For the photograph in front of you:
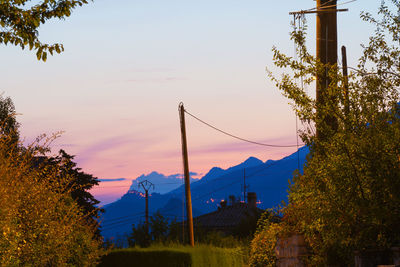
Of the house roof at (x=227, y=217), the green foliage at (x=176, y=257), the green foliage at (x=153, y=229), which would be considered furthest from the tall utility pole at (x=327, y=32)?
the house roof at (x=227, y=217)

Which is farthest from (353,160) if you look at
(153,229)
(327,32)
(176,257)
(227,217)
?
(227,217)

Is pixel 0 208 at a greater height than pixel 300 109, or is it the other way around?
pixel 300 109

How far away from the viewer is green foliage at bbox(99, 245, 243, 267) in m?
23.5

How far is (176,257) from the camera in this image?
24.8 metres

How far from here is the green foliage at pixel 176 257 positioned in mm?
23516

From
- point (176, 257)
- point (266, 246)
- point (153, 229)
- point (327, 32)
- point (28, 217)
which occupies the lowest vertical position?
point (176, 257)

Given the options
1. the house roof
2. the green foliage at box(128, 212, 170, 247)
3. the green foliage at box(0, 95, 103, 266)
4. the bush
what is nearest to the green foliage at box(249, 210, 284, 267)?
the bush

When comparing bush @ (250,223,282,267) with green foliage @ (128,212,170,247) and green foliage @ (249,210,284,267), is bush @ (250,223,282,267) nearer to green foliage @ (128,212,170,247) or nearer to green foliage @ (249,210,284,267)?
green foliage @ (249,210,284,267)

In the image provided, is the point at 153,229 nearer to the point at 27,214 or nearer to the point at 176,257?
the point at 176,257

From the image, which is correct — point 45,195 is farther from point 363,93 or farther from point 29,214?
point 363,93

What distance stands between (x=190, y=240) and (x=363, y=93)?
1751 centimetres

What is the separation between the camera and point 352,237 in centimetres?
1130

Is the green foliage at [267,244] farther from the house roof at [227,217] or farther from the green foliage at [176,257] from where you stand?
the house roof at [227,217]

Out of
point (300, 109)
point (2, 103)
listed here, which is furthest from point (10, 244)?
point (2, 103)
